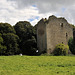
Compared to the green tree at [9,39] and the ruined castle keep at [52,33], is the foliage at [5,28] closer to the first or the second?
the green tree at [9,39]

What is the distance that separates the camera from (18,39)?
36.8m

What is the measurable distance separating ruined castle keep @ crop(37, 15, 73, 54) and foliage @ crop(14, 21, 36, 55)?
7.06 feet

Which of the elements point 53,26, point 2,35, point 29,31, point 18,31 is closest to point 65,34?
point 53,26

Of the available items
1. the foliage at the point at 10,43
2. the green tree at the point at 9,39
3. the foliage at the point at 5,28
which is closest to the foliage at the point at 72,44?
the green tree at the point at 9,39

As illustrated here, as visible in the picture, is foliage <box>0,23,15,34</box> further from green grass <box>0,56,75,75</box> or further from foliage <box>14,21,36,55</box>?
green grass <box>0,56,75,75</box>

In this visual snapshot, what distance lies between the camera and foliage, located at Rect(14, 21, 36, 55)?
35500 millimetres

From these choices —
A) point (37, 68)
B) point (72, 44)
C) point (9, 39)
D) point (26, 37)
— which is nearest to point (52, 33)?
point (72, 44)

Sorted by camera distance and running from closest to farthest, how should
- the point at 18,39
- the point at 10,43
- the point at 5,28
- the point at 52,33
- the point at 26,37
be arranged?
the point at 52,33
the point at 10,43
the point at 5,28
the point at 18,39
the point at 26,37

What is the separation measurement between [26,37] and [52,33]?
931 centimetres

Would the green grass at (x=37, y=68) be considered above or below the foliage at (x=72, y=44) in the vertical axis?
below

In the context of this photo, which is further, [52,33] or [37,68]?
[52,33]

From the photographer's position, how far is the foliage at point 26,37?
116 feet

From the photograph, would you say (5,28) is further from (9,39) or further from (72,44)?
(72,44)

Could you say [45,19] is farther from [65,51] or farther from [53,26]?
[65,51]
